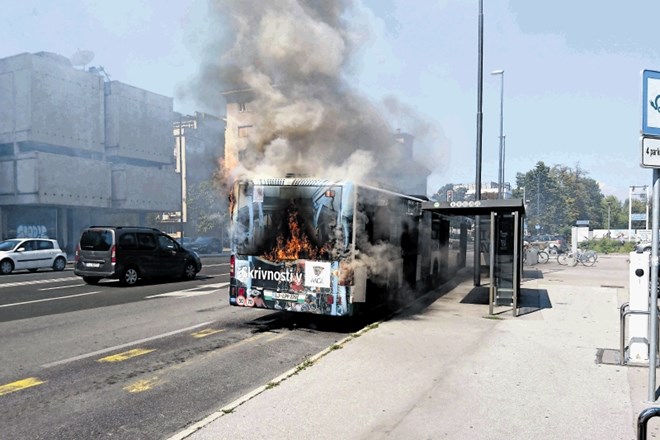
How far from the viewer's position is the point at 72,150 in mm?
42031

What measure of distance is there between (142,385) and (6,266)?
16.3 m

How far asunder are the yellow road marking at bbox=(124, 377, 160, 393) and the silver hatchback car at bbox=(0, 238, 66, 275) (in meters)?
16.0

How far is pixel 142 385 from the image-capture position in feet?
18.4

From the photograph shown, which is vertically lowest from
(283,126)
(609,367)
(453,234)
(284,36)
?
(609,367)

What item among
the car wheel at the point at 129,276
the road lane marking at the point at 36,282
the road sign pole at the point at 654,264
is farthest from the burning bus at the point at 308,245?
the road lane marking at the point at 36,282

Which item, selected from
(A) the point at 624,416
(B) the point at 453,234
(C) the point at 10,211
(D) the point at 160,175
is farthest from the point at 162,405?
(D) the point at 160,175

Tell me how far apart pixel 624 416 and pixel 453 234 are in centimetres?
1135

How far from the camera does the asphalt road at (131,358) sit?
4.67 m

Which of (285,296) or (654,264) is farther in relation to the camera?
(285,296)

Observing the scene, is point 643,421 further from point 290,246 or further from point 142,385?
point 290,246

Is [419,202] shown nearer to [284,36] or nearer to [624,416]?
[284,36]

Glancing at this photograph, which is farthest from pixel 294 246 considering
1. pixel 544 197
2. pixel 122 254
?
pixel 544 197

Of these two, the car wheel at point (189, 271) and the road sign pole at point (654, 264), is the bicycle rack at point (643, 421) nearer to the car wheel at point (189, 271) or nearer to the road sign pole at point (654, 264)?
the road sign pole at point (654, 264)

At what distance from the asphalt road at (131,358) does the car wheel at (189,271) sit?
423 centimetres
